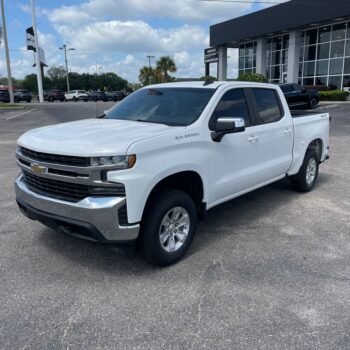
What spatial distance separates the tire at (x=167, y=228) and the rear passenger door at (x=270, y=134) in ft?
4.86

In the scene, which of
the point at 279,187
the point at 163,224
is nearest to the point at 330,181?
the point at 279,187

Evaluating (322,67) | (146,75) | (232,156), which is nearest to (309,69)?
(322,67)

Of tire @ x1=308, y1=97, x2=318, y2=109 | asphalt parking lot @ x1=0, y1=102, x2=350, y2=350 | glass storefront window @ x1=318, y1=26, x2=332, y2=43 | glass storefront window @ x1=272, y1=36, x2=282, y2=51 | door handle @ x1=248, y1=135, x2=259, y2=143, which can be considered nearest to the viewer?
asphalt parking lot @ x1=0, y1=102, x2=350, y2=350

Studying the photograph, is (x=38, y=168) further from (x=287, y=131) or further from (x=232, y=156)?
(x=287, y=131)

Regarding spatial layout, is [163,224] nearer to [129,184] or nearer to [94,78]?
[129,184]

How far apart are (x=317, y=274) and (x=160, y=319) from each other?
5.62ft

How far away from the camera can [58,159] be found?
11.7 feet

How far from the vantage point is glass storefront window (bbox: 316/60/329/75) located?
35531 mm

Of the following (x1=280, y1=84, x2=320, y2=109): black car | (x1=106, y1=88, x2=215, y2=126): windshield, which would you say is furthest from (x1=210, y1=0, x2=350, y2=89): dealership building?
(x1=106, y1=88, x2=215, y2=126): windshield

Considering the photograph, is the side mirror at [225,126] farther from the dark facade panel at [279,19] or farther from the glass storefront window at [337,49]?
the glass storefront window at [337,49]

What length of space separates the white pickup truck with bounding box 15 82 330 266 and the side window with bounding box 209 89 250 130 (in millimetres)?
13

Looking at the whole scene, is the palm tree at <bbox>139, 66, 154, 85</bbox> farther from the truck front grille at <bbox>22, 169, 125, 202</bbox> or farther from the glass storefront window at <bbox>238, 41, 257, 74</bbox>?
the truck front grille at <bbox>22, 169, 125, 202</bbox>

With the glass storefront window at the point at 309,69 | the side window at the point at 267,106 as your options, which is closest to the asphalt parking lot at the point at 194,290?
the side window at the point at 267,106

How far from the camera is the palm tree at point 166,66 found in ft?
249
